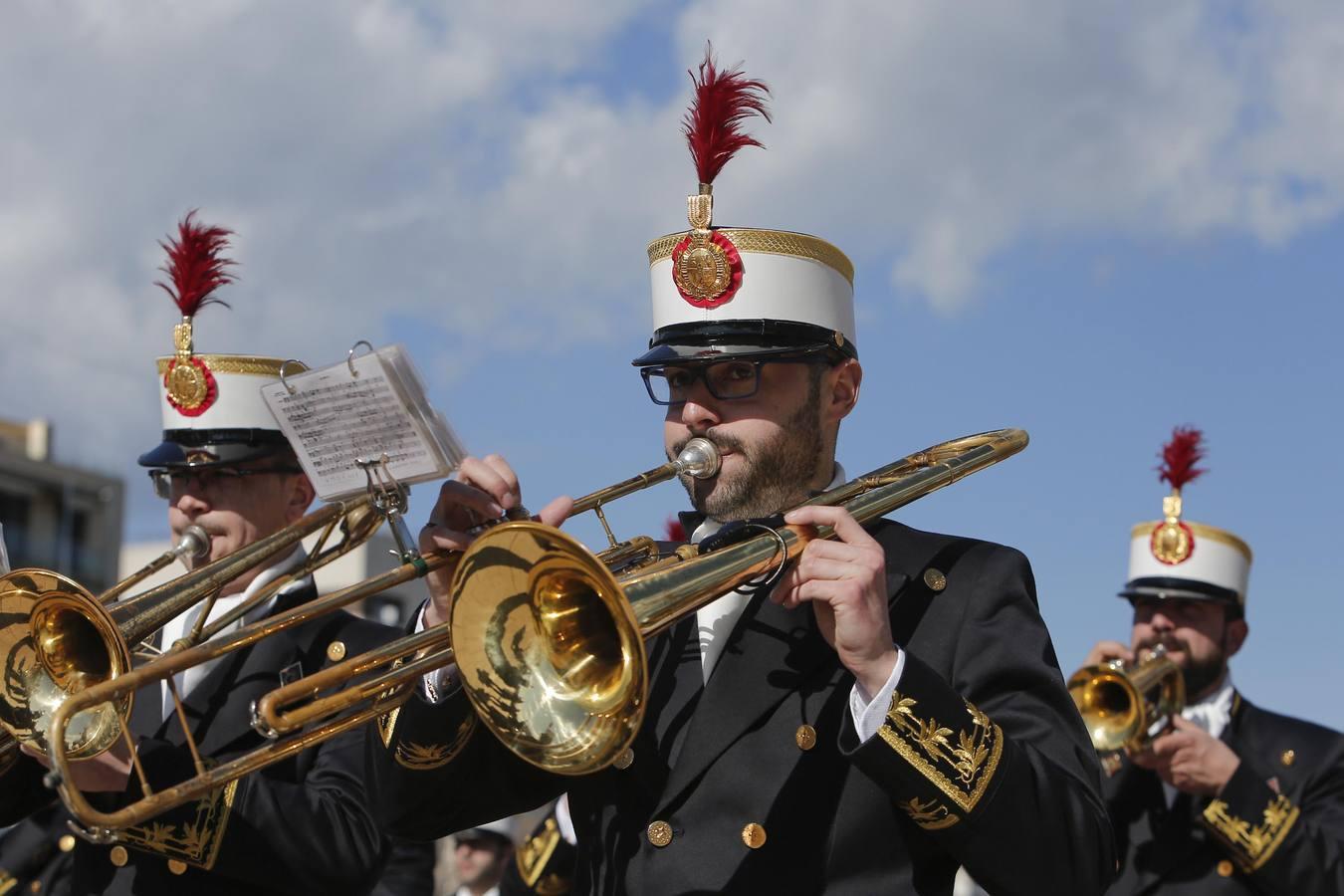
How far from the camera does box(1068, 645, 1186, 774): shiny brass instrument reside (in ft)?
22.1

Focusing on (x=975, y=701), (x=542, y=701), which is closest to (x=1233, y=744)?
(x=975, y=701)

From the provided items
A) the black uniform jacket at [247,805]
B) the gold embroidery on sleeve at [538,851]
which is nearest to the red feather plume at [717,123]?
the black uniform jacket at [247,805]

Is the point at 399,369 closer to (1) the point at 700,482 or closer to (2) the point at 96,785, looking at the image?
(1) the point at 700,482

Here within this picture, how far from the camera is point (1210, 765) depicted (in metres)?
6.54

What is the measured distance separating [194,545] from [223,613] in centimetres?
22

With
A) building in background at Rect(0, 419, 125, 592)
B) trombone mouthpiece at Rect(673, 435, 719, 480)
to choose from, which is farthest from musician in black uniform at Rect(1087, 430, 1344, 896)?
building in background at Rect(0, 419, 125, 592)

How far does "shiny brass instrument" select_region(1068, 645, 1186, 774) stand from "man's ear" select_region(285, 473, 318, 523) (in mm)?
2832

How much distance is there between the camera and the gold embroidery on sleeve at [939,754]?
3367 millimetres

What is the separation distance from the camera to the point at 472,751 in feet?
13.2

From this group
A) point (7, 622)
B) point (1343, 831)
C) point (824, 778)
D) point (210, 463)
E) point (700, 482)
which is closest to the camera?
point (824, 778)

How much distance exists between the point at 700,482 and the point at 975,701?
0.75 m

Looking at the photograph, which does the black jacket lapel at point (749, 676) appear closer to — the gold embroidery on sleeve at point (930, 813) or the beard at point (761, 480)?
the beard at point (761, 480)

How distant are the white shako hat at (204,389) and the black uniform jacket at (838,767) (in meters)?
1.84

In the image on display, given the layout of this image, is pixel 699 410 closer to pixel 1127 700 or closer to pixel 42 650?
pixel 42 650
